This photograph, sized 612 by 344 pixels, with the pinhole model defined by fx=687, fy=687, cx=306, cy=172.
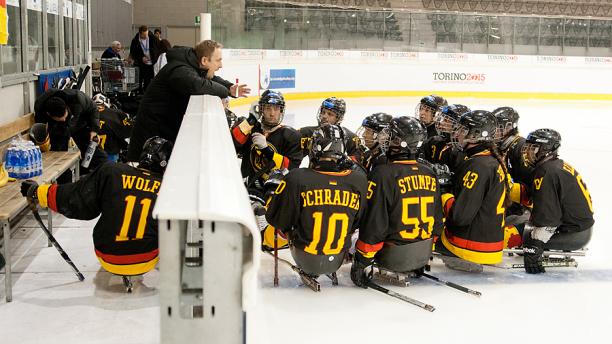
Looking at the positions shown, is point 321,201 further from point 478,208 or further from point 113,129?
point 113,129

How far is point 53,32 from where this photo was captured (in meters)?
8.13

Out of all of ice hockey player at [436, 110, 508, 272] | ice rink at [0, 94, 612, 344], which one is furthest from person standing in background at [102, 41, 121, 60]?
ice hockey player at [436, 110, 508, 272]

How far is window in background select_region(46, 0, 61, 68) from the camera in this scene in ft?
25.9

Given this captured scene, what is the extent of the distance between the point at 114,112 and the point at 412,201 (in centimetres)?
385

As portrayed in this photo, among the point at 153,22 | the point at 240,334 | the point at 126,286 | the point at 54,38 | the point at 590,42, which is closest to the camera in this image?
the point at 240,334

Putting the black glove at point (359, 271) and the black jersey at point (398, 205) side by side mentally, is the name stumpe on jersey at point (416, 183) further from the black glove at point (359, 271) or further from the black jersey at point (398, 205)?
the black glove at point (359, 271)

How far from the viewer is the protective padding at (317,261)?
12.9ft

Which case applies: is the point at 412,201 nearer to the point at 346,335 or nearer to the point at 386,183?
the point at 386,183

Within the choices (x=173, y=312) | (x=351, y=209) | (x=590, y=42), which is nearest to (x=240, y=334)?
(x=173, y=312)

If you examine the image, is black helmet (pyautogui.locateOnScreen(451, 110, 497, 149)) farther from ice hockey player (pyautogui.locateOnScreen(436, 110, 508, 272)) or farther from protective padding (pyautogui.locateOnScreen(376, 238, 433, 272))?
protective padding (pyautogui.locateOnScreen(376, 238, 433, 272))

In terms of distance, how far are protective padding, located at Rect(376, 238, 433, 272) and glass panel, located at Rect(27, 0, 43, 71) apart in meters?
4.39

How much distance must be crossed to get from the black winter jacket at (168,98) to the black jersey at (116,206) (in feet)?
3.95

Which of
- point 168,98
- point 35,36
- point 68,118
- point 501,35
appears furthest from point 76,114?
point 501,35

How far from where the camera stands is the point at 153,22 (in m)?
24.2
